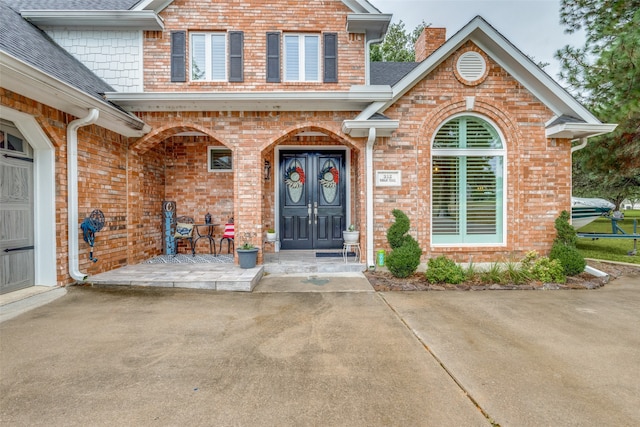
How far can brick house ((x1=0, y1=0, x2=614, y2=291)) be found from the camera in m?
5.79

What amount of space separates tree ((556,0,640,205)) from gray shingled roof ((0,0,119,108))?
9036mm

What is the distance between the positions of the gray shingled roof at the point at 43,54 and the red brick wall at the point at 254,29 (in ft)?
3.61

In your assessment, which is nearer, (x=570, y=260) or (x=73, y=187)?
(x=73, y=187)

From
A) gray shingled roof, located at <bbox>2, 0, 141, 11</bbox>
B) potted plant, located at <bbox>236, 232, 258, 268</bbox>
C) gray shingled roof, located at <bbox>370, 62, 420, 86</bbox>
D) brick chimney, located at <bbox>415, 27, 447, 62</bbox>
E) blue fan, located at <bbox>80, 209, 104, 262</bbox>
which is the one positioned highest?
brick chimney, located at <bbox>415, 27, 447, 62</bbox>

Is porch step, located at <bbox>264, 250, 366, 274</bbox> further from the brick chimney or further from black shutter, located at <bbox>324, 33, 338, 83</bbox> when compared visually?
the brick chimney

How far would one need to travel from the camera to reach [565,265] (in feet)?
18.6

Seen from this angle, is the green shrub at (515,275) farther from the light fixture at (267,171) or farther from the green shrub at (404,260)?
the light fixture at (267,171)

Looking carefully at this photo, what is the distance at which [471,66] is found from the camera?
623 centimetres

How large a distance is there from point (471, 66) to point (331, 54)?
279 cm

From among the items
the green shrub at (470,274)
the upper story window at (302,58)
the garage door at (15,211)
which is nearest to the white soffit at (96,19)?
the upper story window at (302,58)

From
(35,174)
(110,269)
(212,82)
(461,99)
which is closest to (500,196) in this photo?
(461,99)

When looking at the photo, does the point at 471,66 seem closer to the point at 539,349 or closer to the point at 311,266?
the point at 311,266

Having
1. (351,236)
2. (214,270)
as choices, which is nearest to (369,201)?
(351,236)

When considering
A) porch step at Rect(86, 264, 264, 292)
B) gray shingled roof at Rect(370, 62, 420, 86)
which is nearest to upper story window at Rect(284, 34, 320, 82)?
gray shingled roof at Rect(370, 62, 420, 86)
